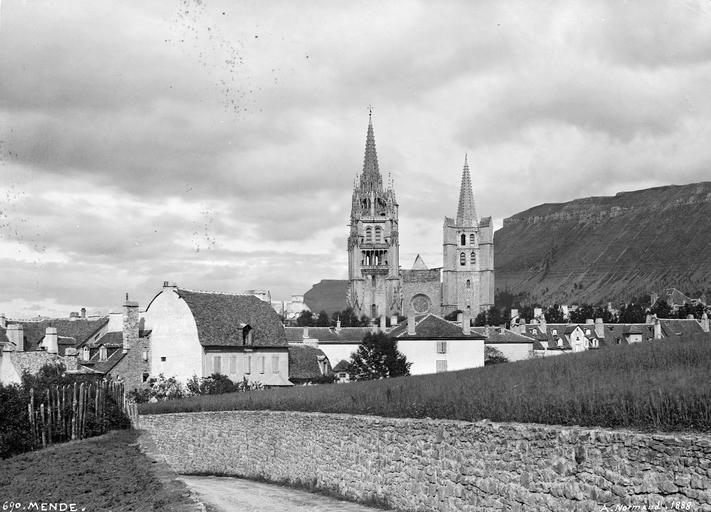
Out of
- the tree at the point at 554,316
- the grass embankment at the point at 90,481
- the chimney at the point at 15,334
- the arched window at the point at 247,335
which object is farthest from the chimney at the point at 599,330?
the grass embankment at the point at 90,481

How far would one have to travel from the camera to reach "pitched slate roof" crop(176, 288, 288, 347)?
57062 millimetres

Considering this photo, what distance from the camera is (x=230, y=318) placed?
2341 inches

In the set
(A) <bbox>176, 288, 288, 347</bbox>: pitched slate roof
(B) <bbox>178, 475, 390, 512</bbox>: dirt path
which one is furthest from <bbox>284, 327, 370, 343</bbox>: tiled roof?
(B) <bbox>178, 475, 390, 512</bbox>: dirt path

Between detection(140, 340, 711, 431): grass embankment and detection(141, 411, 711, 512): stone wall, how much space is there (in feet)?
1.70

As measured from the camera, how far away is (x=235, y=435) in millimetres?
32312

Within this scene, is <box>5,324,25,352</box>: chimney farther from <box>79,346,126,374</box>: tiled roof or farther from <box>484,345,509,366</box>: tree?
<box>484,345,509,366</box>: tree

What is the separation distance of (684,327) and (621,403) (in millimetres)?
98003

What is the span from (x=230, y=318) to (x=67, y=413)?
23.1 meters

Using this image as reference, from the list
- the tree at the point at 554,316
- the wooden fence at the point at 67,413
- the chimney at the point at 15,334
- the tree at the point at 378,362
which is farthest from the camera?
the tree at the point at 554,316

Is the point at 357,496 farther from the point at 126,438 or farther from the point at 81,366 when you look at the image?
the point at 81,366

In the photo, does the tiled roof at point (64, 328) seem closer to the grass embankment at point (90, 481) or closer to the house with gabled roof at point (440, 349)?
the house with gabled roof at point (440, 349)

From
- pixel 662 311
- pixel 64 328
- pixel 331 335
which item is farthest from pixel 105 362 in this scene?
pixel 662 311

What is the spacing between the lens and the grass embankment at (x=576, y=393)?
13477mm

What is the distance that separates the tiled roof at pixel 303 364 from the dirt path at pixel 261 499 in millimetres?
35768
